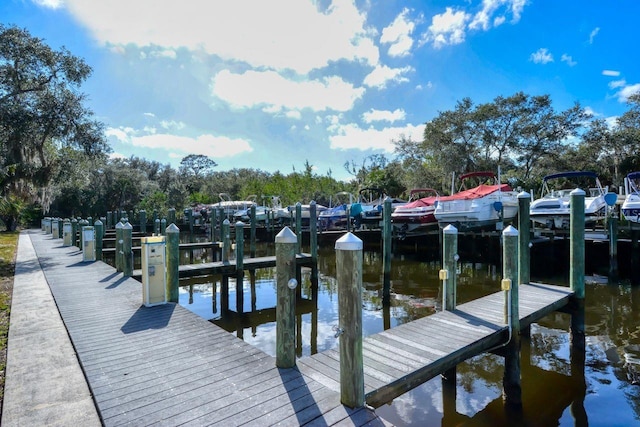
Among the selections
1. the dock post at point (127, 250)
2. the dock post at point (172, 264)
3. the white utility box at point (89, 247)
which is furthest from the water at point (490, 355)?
the white utility box at point (89, 247)

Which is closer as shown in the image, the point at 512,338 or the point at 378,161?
the point at 512,338

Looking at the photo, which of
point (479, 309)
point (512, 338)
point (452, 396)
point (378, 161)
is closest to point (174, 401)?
point (452, 396)

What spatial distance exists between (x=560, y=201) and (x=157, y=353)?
53.1 ft

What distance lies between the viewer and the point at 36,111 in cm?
1323

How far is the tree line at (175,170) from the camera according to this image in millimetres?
13320

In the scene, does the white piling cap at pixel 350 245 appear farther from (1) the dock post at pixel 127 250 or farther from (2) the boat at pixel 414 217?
(2) the boat at pixel 414 217

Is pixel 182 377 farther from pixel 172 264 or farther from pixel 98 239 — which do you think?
pixel 98 239

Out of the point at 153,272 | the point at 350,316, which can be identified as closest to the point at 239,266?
the point at 153,272

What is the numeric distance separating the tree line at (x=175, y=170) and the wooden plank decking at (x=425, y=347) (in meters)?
12.2

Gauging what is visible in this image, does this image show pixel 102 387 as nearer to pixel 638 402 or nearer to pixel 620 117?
pixel 638 402

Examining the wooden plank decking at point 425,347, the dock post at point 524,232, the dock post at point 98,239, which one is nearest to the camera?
the wooden plank decking at point 425,347

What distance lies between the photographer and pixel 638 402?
518 centimetres

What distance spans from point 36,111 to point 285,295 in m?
14.0

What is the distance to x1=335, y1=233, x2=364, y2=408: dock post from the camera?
3.08 meters
